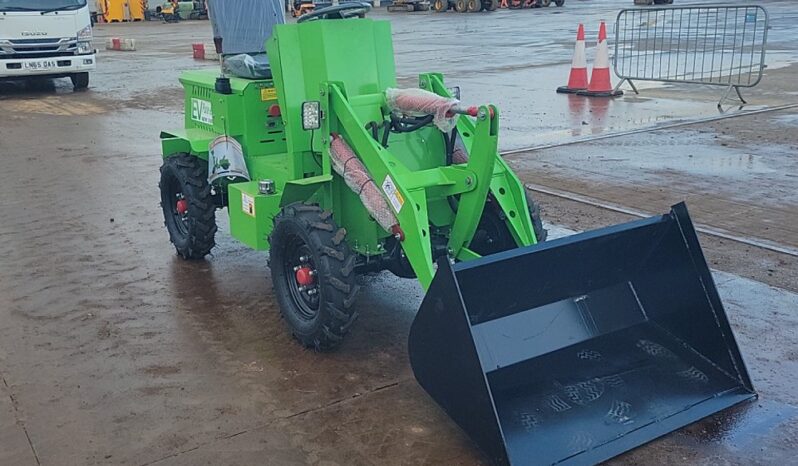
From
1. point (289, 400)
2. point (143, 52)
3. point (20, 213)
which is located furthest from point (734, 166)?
point (143, 52)

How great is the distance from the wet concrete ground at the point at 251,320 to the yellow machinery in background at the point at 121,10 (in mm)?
34834

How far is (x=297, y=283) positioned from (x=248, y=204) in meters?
0.61

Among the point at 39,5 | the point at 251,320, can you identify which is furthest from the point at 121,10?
the point at 251,320

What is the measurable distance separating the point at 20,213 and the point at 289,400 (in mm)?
4219

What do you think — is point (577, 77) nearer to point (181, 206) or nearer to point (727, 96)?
point (727, 96)

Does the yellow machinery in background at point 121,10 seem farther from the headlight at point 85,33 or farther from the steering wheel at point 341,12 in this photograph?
the steering wheel at point 341,12

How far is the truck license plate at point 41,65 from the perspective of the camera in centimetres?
1466

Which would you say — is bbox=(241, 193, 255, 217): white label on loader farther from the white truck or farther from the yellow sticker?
the white truck

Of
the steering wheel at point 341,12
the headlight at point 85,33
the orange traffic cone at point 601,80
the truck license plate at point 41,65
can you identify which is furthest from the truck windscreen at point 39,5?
the steering wheel at point 341,12

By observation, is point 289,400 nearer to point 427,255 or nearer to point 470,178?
point 427,255

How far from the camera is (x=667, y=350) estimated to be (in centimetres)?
388

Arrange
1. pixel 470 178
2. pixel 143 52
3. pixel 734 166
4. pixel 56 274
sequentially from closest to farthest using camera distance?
1. pixel 470 178
2. pixel 56 274
3. pixel 734 166
4. pixel 143 52

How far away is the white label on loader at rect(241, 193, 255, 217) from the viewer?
4598 mm

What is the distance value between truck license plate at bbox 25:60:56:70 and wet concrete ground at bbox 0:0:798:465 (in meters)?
4.89
